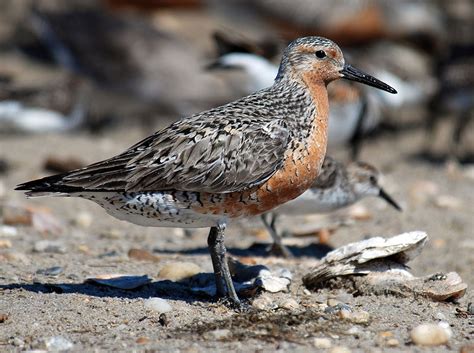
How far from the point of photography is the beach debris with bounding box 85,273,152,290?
593cm

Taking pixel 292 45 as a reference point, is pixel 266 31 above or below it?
above

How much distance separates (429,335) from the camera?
16.1 feet

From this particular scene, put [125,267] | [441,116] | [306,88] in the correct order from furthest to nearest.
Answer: [441,116] < [125,267] < [306,88]

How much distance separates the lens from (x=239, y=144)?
5570 mm

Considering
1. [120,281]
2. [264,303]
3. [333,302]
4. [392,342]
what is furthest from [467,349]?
[120,281]

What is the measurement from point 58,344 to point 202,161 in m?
1.40

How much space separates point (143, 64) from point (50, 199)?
3924 millimetres

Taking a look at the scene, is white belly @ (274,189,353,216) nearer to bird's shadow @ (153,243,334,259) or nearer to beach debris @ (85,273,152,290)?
bird's shadow @ (153,243,334,259)

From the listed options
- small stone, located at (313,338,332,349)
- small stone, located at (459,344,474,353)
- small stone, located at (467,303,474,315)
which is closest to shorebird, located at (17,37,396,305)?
small stone, located at (313,338,332,349)

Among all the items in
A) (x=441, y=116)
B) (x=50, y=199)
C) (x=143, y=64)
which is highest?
(x=143, y=64)

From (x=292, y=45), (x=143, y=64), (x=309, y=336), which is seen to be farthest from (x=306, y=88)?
(x=143, y=64)

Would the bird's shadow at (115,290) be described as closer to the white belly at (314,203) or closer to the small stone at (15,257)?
the small stone at (15,257)

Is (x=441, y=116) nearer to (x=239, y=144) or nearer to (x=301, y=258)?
(x=301, y=258)

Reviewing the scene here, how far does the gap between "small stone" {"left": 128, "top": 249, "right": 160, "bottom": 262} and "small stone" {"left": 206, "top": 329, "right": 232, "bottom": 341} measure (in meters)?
1.99
